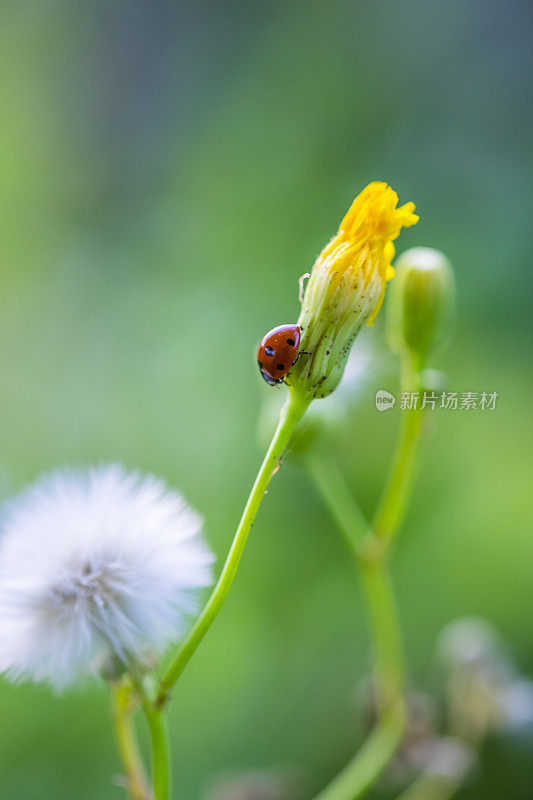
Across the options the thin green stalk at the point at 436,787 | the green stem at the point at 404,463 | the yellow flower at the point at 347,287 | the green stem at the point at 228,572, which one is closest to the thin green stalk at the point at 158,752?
the green stem at the point at 228,572

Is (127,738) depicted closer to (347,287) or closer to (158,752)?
(158,752)

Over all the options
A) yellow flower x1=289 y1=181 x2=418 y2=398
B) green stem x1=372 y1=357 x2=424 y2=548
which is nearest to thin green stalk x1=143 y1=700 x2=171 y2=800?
yellow flower x1=289 y1=181 x2=418 y2=398

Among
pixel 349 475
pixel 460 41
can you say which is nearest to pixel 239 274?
pixel 349 475

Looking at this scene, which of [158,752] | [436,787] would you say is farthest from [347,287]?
[436,787]

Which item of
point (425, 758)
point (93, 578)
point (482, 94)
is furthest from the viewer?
point (482, 94)

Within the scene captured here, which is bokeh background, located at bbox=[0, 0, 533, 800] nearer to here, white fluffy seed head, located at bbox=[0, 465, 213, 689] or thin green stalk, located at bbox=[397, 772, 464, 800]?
thin green stalk, located at bbox=[397, 772, 464, 800]

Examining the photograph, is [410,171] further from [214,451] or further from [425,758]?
[425,758]
